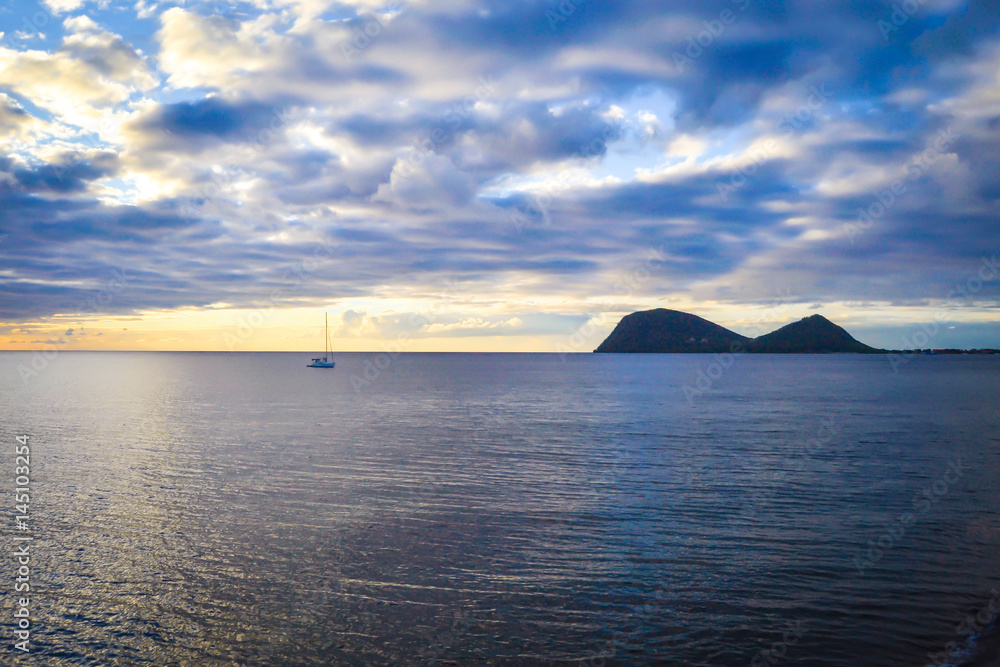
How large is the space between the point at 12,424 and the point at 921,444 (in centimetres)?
7704

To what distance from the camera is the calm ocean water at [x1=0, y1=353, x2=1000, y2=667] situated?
551 inches

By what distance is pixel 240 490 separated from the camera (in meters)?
28.9

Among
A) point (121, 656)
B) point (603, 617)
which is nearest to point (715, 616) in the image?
point (603, 617)

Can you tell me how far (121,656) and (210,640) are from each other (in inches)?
74.0

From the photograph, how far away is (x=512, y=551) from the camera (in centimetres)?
1975

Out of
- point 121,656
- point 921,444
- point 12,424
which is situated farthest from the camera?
point 12,424

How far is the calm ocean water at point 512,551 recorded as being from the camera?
45.9 feet

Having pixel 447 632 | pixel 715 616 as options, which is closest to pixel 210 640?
pixel 447 632

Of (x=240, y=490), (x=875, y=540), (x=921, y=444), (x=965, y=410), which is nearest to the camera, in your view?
(x=875, y=540)

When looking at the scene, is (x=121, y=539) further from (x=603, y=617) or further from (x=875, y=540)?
(x=875, y=540)

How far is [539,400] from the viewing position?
8388 centimetres

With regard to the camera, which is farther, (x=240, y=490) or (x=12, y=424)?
(x=12, y=424)

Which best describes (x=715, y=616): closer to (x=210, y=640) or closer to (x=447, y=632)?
(x=447, y=632)

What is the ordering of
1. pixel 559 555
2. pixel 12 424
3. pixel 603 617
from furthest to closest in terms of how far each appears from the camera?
pixel 12 424, pixel 559 555, pixel 603 617
